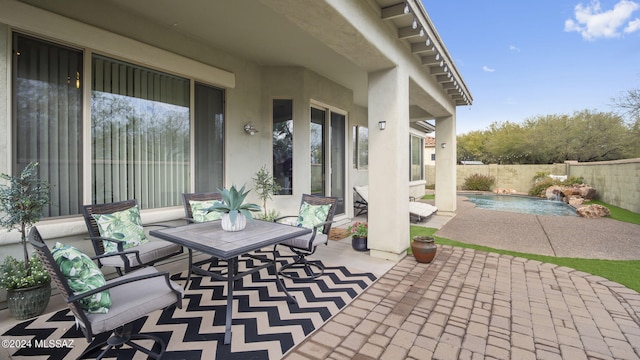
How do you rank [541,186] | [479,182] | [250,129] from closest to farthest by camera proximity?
[250,129] < [541,186] < [479,182]

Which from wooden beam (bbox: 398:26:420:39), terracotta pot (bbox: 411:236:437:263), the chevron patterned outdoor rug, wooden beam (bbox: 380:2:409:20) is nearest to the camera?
the chevron patterned outdoor rug

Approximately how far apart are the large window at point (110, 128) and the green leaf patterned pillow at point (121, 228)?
58 cm

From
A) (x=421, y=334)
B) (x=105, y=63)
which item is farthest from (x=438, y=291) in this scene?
(x=105, y=63)

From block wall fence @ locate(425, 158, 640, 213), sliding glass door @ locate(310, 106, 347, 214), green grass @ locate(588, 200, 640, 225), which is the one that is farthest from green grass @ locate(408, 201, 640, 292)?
block wall fence @ locate(425, 158, 640, 213)

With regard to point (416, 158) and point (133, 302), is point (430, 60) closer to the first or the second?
point (133, 302)

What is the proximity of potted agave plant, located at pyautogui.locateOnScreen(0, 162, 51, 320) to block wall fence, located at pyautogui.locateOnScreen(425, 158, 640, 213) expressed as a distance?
14.1 meters

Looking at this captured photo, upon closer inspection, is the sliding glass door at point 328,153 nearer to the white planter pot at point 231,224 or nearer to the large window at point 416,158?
the white planter pot at point 231,224

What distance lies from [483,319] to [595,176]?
14.6 metres

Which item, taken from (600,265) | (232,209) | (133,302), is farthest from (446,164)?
(133,302)

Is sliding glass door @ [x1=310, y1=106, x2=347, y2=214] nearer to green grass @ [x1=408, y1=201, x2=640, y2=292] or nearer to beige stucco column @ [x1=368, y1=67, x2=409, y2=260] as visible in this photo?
beige stucco column @ [x1=368, y1=67, x2=409, y2=260]

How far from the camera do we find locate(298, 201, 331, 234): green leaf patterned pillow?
416 centimetres

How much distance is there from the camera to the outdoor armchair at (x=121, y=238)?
2984 mm

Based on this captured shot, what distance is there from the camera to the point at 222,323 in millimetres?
2580

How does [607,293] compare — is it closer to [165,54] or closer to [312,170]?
[312,170]
